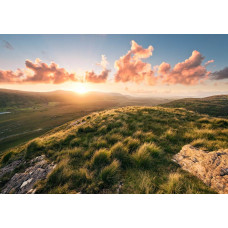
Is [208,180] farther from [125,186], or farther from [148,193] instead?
[125,186]

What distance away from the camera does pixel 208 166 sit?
2.97 m

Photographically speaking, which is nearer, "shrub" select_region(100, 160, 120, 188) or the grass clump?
"shrub" select_region(100, 160, 120, 188)

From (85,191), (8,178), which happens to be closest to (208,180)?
(85,191)

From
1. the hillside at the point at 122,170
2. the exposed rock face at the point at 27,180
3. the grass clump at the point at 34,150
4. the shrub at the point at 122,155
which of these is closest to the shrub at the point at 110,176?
the hillside at the point at 122,170

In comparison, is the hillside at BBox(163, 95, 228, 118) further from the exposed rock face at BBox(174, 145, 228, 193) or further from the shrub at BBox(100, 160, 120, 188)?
the shrub at BBox(100, 160, 120, 188)

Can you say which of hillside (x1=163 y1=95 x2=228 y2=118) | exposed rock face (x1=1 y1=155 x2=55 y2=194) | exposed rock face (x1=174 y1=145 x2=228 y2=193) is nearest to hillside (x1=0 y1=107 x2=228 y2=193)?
exposed rock face (x1=1 y1=155 x2=55 y2=194)

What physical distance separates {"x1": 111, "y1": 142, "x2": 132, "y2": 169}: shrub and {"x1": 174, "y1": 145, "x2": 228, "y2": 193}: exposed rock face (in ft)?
5.92

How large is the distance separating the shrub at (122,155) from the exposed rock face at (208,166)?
1804 millimetres

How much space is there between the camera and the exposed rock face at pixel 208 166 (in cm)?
255

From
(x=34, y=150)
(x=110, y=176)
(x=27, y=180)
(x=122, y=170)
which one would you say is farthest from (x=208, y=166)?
(x=34, y=150)

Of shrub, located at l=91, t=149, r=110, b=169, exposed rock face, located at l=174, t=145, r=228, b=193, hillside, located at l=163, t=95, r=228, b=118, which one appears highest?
exposed rock face, located at l=174, t=145, r=228, b=193

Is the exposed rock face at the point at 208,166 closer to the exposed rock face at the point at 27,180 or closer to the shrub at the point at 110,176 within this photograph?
the shrub at the point at 110,176

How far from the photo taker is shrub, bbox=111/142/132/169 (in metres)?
3.48

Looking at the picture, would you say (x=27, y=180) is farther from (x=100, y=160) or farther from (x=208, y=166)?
(x=208, y=166)
